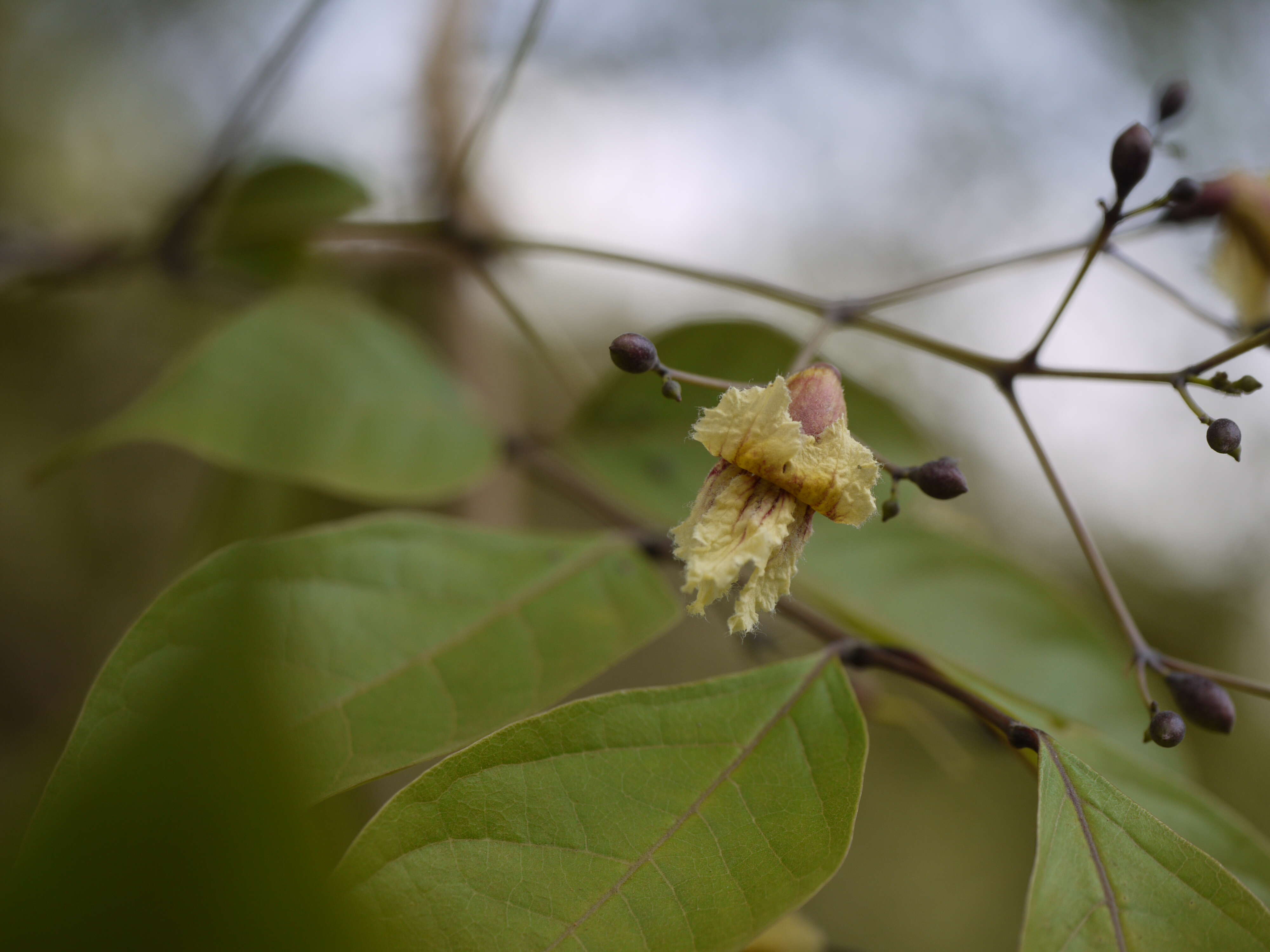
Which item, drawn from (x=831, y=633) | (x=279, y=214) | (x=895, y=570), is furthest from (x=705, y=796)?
(x=279, y=214)

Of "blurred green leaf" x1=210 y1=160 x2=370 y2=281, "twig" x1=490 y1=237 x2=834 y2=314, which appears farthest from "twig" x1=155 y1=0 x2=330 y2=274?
"twig" x1=490 y1=237 x2=834 y2=314

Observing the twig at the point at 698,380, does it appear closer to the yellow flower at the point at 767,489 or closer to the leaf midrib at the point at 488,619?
the yellow flower at the point at 767,489

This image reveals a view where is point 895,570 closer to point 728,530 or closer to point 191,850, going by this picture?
point 728,530

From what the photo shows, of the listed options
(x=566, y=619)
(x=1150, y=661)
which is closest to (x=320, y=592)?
(x=566, y=619)

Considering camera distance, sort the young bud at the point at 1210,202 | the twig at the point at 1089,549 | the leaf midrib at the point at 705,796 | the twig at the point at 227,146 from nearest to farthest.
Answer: the leaf midrib at the point at 705,796 → the twig at the point at 1089,549 → the young bud at the point at 1210,202 → the twig at the point at 227,146

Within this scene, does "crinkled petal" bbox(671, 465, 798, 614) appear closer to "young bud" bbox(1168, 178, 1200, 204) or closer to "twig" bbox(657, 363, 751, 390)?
"twig" bbox(657, 363, 751, 390)

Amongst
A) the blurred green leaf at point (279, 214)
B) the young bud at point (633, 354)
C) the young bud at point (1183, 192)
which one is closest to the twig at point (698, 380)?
the young bud at point (633, 354)
